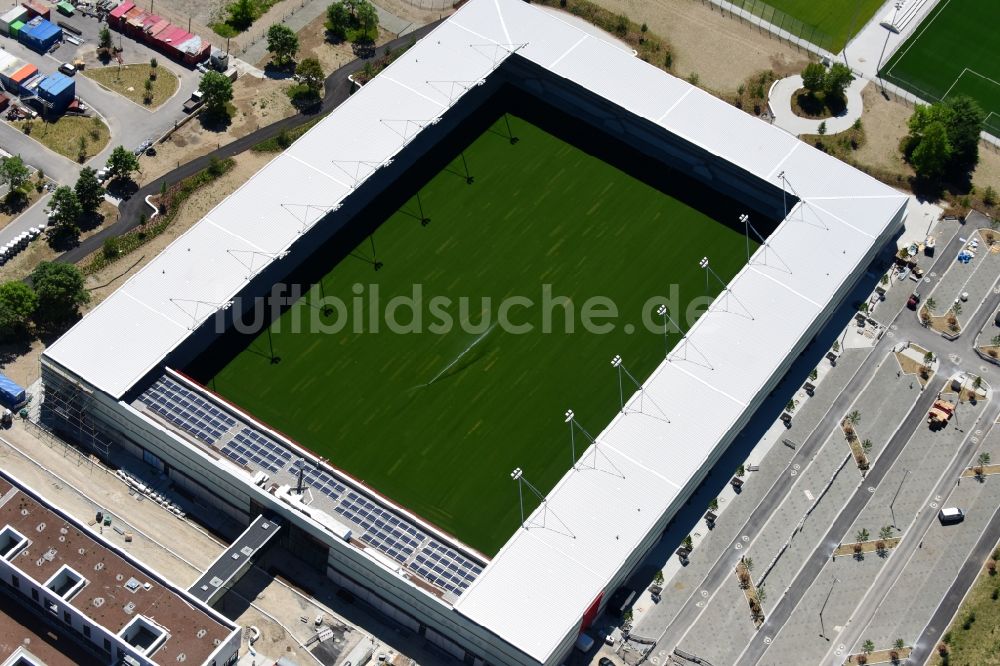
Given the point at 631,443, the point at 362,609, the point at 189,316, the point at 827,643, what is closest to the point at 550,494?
the point at 631,443

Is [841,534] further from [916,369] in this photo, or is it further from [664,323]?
[664,323]

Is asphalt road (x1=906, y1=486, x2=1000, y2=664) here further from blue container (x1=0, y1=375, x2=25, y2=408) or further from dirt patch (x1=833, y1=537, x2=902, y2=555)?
blue container (x1=0, y1=375, x2=25, y2=408)

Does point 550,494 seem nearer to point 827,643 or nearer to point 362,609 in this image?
point 362,609

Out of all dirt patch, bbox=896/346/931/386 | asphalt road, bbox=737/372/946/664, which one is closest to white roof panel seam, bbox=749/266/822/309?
dirt patch, bbox=896/346/931/386

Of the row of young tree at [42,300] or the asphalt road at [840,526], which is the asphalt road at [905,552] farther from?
the row of young tree at [42,300]

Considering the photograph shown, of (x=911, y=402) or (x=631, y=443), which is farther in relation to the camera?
(x=911, y=402)

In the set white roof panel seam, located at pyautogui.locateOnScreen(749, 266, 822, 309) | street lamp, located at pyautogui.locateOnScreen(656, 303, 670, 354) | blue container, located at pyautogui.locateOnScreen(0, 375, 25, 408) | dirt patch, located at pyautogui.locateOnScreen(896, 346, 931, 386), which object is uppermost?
dirt patch, located at pyautogui.locateOnScreen(896, 346, 931, 386)

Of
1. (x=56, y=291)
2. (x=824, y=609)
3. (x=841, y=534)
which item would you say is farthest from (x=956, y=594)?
(x=56, y=291)
